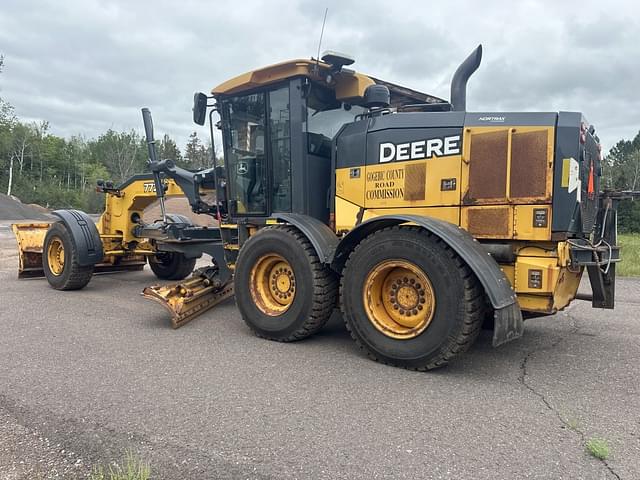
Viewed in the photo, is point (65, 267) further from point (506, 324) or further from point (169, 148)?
point (169, 148)

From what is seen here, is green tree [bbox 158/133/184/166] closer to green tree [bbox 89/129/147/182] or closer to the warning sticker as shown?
green tree [bbox 89/129/147/182]

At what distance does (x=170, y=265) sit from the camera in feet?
29.3

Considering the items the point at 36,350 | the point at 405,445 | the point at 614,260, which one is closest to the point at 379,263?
the point at 405,445

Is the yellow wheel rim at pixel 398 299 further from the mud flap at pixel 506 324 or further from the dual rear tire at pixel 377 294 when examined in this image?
the mud flap at pixel 506 324

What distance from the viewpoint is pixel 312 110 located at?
17.1ft

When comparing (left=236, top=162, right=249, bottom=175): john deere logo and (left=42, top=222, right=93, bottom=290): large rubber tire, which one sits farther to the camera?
(left=42, top=222, right=93, bottom=290): large rubber tire

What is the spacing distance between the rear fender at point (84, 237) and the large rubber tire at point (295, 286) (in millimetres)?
3677

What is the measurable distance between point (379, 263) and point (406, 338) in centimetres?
66

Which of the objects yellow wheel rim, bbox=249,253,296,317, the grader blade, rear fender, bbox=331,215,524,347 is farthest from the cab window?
the grader blade

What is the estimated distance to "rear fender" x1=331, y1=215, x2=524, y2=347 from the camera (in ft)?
11.3

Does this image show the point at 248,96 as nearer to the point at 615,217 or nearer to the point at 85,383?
the point at 85,383

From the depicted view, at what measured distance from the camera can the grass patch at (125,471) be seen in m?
2.27

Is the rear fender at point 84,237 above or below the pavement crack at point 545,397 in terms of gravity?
above

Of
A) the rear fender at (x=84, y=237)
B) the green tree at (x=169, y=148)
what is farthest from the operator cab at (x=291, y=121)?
the green tree at (x=169, y=148)
